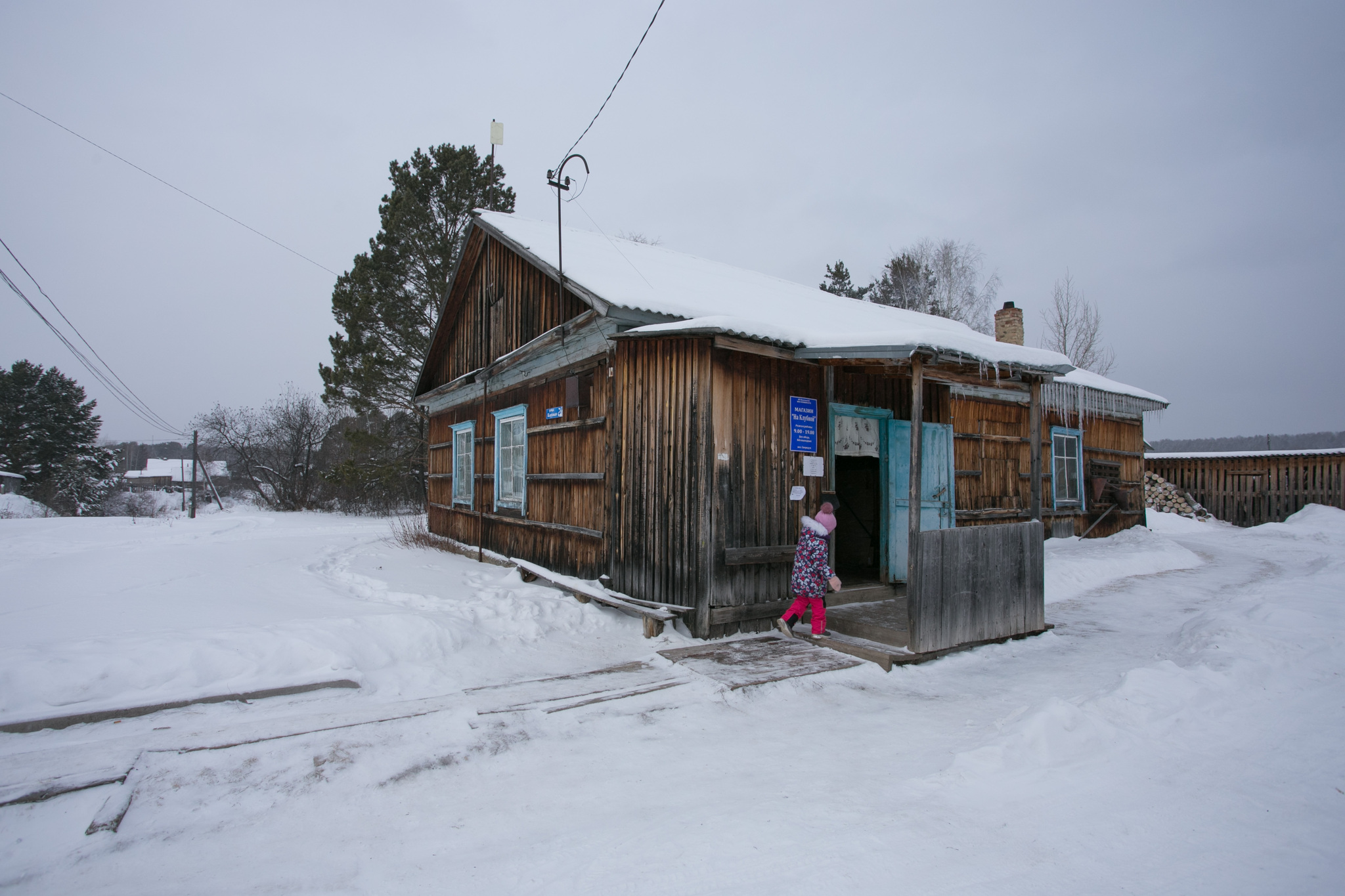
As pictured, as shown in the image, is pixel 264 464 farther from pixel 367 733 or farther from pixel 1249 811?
pixel 1249 811

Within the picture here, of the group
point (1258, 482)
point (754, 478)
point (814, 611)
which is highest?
point (754, 478)

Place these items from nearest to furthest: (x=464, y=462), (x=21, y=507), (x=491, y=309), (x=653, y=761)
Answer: (x=653, y=761) < (x=491, y=309) < (x=464, y=462) < (x=21, y=507)

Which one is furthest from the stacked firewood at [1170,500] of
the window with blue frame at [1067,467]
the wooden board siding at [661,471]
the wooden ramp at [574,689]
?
the wooden ramp at [574,689]

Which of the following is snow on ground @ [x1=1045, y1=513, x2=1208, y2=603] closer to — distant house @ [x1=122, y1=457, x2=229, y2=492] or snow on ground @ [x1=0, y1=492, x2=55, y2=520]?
snow on ground @ [x1=0, y1=492, x2=55, y2=520]

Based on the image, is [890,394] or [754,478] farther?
[890,394]

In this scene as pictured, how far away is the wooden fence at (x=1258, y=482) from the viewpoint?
16953mm

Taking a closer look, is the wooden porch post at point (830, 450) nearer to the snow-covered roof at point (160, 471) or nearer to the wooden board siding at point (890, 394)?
the wooden board siding at point (890, 394)

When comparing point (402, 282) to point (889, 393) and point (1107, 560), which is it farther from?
point (1107, 560)

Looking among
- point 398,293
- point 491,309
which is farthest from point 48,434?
point 491,309

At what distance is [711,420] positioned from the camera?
597 cm

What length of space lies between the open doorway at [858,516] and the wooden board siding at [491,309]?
16.0 feet

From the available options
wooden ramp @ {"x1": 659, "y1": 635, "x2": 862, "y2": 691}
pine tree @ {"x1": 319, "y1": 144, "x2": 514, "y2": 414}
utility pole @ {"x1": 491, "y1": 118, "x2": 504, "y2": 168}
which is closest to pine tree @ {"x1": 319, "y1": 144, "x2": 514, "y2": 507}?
pine tree @ {"x1": 319, "y1": 144, "x2": 514, "y2": 414}

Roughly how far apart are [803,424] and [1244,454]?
63.8ft

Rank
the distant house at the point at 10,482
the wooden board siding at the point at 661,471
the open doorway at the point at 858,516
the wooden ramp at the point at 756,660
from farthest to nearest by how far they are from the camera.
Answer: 1. the distant house at the point at 10,482
2. the open doorway at the point at 858,516
3. the wooden board siding at the point at 661,471
4. the wooden ramp at the point at 756,660
